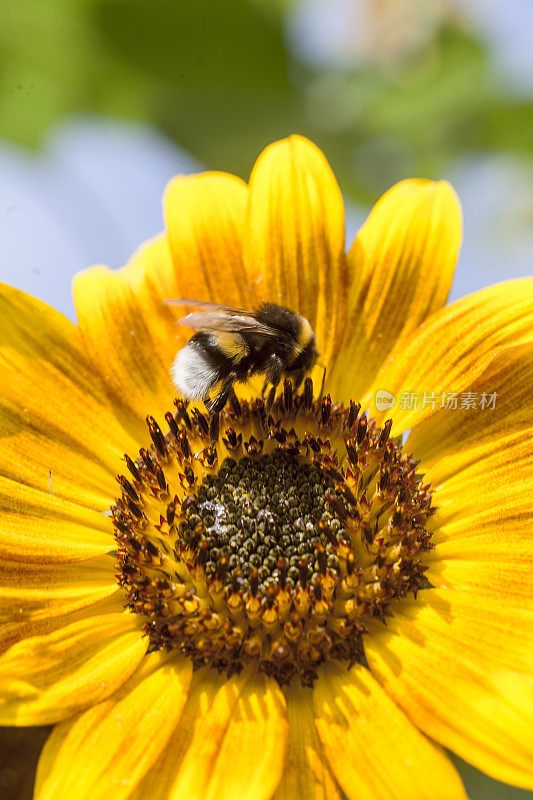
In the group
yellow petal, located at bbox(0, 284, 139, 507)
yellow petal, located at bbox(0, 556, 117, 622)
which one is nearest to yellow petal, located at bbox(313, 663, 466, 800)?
yellow petal, located at bbox(0, 556, 117, 622)

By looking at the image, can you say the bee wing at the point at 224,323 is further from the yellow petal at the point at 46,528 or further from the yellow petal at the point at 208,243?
the yellow petal at the point at 46,528

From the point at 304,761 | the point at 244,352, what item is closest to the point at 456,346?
the point at 244,352

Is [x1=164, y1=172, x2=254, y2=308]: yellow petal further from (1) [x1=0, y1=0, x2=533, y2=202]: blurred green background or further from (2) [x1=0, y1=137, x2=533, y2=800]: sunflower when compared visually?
(1) [x1=0, y1=0, x2=533, y2=202]: blurred green background

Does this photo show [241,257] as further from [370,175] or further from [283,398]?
[370,175]

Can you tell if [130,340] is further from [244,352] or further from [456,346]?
[456,346]

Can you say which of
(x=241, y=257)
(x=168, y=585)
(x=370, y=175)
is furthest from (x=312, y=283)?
(x=370, y=175)

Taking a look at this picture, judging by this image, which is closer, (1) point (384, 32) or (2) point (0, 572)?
(2) point (0, 572)
